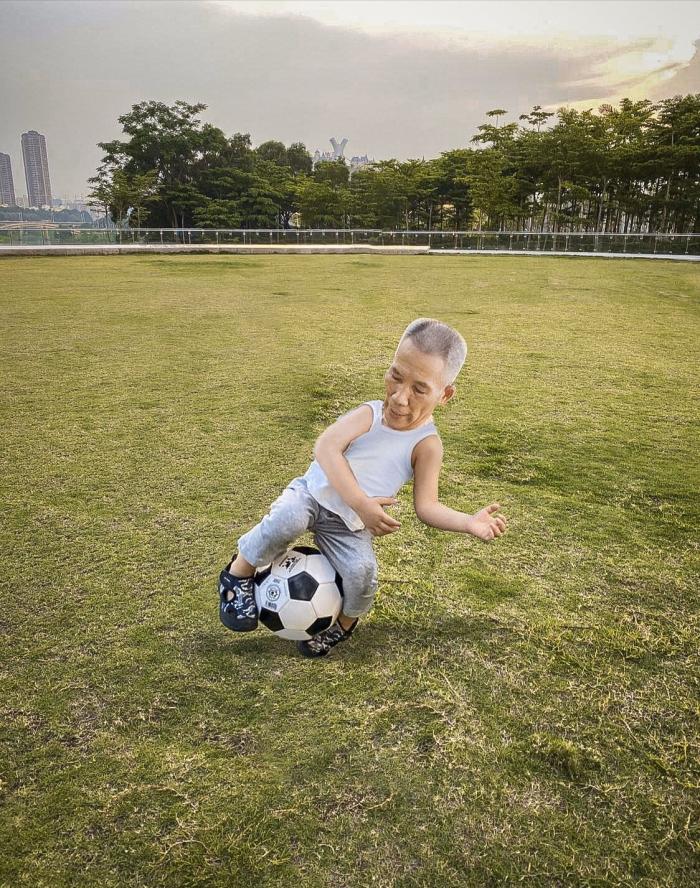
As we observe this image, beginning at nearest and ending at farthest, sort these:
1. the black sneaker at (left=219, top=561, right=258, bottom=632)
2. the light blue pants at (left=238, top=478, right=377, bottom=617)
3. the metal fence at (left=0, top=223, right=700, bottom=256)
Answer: the light blue pants at (left=238, top=478, right=377, bottom=617) < the black sneaker at (left=219, top=561, right=258, bottom=632) < the metal fence at (left=0, top=223, right=700, bottom=256)

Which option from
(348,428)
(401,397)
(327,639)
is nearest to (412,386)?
(401,397)

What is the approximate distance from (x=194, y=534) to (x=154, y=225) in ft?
188

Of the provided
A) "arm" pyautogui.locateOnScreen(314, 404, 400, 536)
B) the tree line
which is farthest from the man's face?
the tree line

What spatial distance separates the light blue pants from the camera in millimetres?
2318

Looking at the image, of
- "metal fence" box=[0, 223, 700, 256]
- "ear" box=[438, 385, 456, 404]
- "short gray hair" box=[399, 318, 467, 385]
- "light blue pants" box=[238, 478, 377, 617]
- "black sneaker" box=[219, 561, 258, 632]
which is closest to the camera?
"short gray hair" box=[399, 318, 467, 385]

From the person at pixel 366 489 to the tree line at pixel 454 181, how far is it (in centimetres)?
4913

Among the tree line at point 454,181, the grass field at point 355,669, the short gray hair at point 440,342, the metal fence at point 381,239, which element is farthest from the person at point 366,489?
the tree line at point 454,181

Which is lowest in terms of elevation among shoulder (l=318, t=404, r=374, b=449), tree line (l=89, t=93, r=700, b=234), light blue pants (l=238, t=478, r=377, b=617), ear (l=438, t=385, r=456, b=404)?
light blue pants (l=238, t=478, r=377, b=617)

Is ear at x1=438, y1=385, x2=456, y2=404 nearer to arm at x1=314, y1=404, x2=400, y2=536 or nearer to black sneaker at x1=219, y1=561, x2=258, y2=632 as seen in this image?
arm at x1=314, y1=404, x2=400, y2=536

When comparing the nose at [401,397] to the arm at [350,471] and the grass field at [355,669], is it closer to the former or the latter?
the arm at [350,471]

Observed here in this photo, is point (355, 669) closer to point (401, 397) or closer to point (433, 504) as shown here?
point (433, 504)

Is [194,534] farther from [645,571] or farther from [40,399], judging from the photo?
[40,399]

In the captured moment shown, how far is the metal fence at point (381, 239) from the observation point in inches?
1189

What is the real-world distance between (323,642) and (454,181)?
2151 inches
